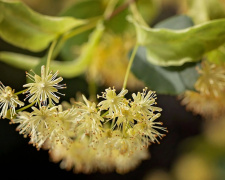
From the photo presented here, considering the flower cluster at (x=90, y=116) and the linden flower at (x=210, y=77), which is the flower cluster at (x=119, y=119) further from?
the linden flower at (x=210, y=77)

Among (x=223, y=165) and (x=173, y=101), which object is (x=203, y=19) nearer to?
(x=223, y=165)

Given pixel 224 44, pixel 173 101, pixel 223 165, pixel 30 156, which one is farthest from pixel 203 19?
pixel 30 156

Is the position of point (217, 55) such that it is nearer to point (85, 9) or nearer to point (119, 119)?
point (119, 119)

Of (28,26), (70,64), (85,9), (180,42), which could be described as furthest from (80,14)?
(180,42)

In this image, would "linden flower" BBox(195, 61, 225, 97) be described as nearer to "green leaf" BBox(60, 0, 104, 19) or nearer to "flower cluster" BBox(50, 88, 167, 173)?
"flower cluster" BBox(50, 88, 167, 173)

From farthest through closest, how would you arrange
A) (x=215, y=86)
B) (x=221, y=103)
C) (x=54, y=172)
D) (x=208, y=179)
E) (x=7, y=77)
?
1. (x=54, y=172)
2. (x=7, y=77)
3. (x=208, y=179)
4. (x=221, y=103)
5. (x=215, y=86)

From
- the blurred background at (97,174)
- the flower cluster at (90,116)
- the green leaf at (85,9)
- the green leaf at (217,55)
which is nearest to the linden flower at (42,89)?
the flower cluster at (90,116)
